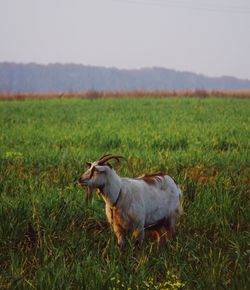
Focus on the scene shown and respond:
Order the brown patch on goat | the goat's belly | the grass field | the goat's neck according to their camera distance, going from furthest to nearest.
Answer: the brown patch on goat, the goat's belly, the goat's neck, the grass field

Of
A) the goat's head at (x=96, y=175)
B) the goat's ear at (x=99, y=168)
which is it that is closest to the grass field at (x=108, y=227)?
the goat's head at (x=96, y=175)

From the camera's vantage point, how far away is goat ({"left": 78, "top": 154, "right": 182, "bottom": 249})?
3861 millimetres

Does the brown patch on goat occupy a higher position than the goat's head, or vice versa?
the goat's head

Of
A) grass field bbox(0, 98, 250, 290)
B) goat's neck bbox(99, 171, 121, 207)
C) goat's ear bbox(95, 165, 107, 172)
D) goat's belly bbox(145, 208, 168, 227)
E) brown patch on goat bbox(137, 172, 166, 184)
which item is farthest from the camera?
brown patch on goat bbox(137, 172, 166, 184)

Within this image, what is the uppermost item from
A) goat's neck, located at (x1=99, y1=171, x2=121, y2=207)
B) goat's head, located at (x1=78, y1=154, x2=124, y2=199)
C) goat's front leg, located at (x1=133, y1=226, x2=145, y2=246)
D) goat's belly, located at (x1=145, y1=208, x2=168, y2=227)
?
goat's head, located at (x1=78, y1=154, x2=124, y2=199)

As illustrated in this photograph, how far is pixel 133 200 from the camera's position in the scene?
4.01 metres

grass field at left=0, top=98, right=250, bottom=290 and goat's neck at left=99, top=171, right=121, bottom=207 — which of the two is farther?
goat's neck at left=99, top=171, right=121, bottom=207

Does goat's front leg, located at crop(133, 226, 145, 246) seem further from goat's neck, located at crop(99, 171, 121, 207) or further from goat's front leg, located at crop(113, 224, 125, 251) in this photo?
Answer: goat's neck, located at crop(99, 171, 121, 207)

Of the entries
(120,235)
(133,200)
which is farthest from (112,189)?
(120,235)

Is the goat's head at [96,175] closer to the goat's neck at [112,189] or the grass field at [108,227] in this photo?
the goat's neck at [112,189]

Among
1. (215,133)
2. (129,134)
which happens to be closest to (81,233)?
(129,134)

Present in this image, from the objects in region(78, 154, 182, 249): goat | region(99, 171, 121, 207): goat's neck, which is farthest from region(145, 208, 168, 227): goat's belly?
region(99, 171, 121, 207): goat's neck

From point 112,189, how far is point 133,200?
22 centimetres

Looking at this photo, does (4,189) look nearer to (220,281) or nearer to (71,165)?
(71,165)
